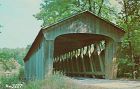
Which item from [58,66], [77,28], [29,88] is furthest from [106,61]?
[58,66]

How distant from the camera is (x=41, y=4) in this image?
115ft

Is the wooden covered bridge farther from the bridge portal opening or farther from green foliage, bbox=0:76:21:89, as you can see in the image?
green foliage, bbox=0:76:21:89

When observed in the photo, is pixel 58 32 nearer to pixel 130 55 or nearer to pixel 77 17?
pixel 77 17

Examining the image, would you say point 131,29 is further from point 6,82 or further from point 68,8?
point 6,82

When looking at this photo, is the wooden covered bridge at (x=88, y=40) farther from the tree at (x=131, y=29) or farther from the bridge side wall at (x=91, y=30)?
the tree at (x=131, y=29)

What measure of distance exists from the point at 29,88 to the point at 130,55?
1241 centimetres

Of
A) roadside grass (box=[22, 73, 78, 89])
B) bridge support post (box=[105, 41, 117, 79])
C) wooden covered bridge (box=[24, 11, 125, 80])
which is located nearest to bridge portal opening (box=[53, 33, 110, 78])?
wooden covered bridge (box=[24, 11, 125, 80])

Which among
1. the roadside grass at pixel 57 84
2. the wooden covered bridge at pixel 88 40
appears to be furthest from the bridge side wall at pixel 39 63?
the roadside grass at pixel 57 84

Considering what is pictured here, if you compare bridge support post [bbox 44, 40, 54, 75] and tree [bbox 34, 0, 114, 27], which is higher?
tree [bbox 34, 0, 114, 27]

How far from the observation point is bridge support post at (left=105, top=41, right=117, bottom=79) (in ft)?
63.1

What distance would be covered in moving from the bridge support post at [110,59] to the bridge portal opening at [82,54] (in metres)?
0.41

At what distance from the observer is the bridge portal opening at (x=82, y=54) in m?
21.0

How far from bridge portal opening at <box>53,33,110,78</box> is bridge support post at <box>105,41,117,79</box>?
1.34ft

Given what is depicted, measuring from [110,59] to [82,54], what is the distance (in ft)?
21.9
